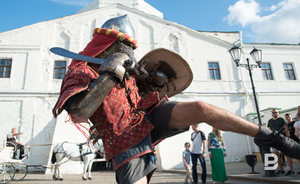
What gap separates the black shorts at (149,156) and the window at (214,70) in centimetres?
1599

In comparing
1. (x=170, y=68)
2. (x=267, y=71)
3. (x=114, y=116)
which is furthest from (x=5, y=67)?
(x=267, y=71)

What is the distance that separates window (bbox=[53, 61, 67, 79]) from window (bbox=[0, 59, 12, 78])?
124 inches

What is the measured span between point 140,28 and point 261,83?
10.9 m

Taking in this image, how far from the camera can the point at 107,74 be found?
5.33 feet

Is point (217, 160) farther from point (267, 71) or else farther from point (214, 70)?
point (267, 71)

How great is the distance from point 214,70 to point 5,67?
15.8 meters

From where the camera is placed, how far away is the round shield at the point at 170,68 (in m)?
2.32

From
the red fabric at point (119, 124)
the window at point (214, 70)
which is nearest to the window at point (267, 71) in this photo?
the window at point (214, 70)

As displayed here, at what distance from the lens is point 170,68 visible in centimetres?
241

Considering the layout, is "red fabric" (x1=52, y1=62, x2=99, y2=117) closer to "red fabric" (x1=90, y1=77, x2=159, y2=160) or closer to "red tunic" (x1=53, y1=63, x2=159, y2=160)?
"red tunic" (x1=53, y1=63, x2=159, y2=160)

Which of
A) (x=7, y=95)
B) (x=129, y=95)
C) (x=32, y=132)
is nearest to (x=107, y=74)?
(x=129, y=95)

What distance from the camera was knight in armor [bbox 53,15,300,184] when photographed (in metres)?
1.60

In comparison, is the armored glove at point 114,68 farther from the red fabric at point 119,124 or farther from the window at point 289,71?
the window at point 289,71

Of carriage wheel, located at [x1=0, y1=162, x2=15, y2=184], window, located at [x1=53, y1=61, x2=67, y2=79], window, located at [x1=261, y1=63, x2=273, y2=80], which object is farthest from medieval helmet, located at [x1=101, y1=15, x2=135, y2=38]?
window, located at [x1=261, y1=63, x2=273, y2=80]
